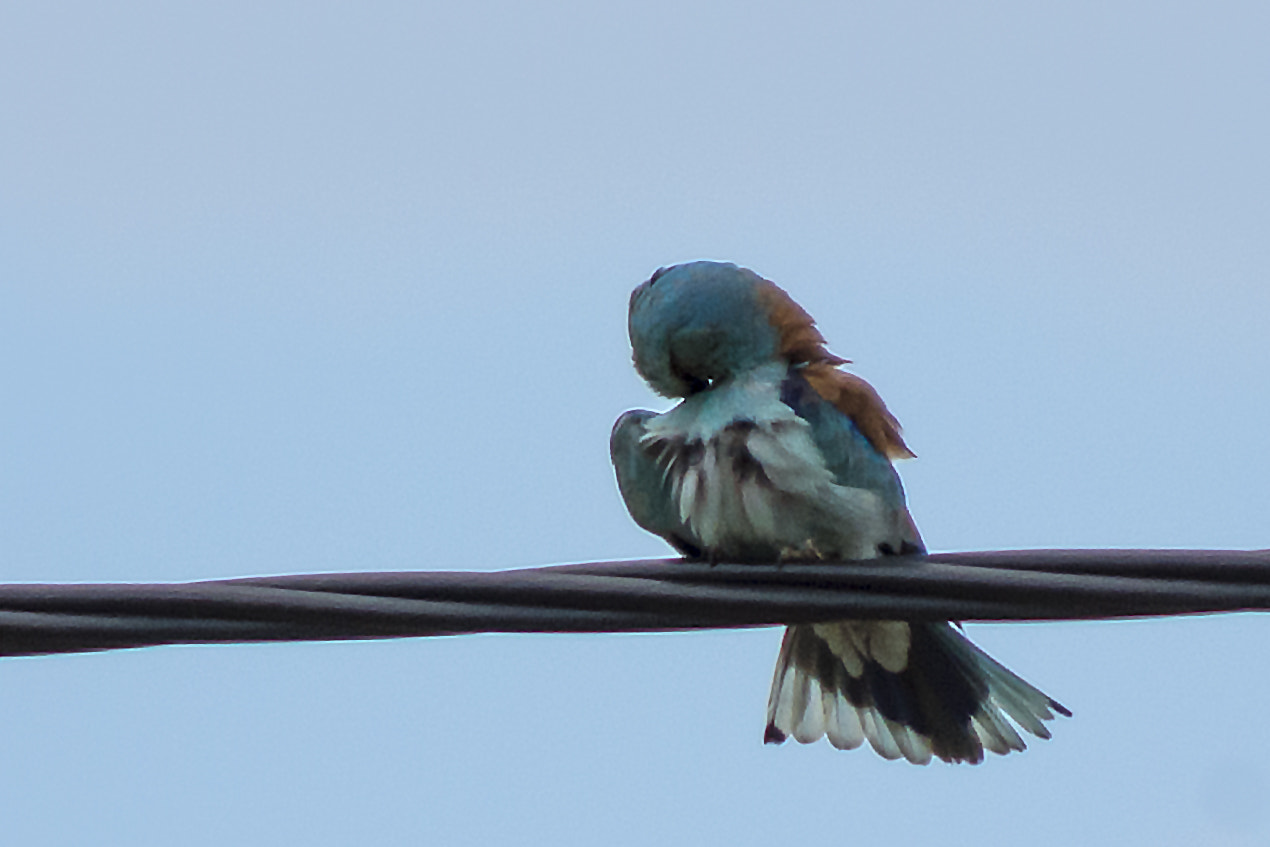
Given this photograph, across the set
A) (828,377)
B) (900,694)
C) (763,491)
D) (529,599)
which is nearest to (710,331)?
(828,377)

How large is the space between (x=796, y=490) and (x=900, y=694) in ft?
2.18

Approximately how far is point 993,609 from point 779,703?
1775 millimetres

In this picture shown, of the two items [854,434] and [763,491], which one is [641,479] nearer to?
[763,491]

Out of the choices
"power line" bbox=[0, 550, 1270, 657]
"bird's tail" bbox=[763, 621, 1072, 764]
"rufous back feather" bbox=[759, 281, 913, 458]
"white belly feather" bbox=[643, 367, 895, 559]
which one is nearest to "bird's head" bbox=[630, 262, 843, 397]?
"rufous back feather" bbox=[759, 281, 913, 458]

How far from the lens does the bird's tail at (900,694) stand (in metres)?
4.46

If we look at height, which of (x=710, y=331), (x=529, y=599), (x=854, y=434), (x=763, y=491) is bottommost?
(x=529, y=599)

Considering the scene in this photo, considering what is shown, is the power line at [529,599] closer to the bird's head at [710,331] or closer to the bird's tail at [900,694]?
the bird's tail at [900,694]

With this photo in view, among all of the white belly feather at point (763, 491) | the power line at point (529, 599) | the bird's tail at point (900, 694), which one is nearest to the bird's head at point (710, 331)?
the white belly feather at point (763, 491)

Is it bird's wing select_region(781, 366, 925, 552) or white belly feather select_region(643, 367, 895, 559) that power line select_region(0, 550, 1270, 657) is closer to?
white belly feather select_region(643, 367, 895, 559)

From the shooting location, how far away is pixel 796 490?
4.32 metres

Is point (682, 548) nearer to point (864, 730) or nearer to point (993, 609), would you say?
point (864, 730)

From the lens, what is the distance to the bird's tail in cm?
446

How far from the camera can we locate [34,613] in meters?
3.00

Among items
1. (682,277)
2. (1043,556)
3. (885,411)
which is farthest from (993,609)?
(682,277)
